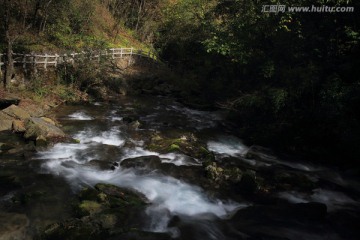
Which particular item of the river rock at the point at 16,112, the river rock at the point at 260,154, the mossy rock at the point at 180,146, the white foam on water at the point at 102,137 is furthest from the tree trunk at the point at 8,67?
the river rock at the point at 260,154

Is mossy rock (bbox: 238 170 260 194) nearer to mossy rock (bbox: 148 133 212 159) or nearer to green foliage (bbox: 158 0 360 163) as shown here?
mossy rock (bbox: 148 133 212 159)

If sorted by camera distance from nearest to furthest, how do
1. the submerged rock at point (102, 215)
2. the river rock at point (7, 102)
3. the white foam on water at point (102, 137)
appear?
the submerged rock at point (102, 215) → the white foam on water at point (102, 137) → the river rock at point (7, 102)

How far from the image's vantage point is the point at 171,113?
2181 cm

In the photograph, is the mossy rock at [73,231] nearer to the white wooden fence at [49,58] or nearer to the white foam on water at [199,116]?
the white foam on water at [199,116]

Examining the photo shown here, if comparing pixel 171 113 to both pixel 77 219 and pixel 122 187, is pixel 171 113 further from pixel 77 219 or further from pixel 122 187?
pixel 77 219

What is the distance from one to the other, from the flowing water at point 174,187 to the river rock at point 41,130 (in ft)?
2.29

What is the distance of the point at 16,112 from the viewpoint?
15180 millimetres

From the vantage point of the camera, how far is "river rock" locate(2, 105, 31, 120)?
15.0 meters

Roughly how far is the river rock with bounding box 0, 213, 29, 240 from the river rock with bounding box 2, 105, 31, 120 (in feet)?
27.5

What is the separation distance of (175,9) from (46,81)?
2150 cm

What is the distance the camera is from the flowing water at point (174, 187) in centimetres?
918

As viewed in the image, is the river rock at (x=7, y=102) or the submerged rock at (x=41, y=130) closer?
the submerged rock at (x=41, y=130)

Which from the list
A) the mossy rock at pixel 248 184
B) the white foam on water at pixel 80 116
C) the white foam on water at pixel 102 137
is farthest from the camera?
the white foam on water at pixel 80 116

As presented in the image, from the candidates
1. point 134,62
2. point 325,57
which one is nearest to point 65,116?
point 325,57
